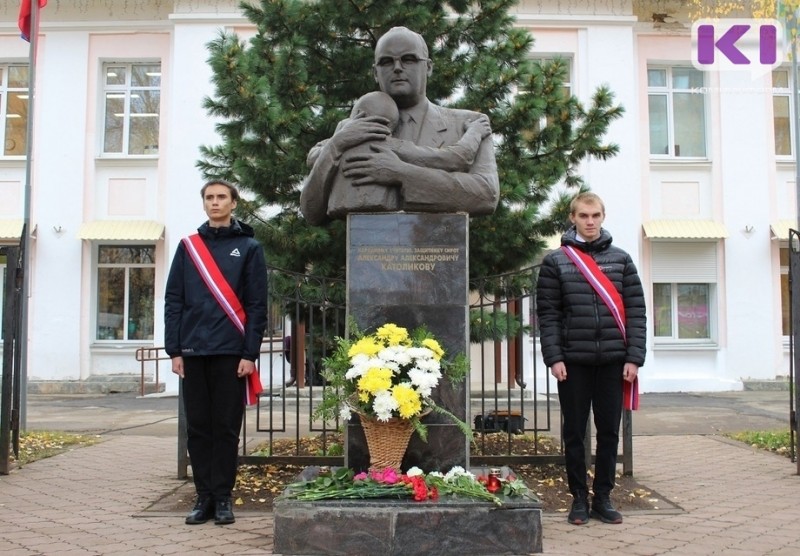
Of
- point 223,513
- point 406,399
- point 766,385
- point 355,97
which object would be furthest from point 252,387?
point 766,385

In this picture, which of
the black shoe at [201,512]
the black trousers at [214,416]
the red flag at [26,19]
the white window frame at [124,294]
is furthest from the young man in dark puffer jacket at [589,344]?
the white window frame at [124,294]

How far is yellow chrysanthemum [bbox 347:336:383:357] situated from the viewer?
4162mm

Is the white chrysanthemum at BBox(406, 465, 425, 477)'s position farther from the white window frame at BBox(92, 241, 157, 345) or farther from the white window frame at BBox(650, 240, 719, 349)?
the white window frame at BBox(92, 241, 157, 345)

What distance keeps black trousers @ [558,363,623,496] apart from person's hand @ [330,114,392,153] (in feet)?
5.70

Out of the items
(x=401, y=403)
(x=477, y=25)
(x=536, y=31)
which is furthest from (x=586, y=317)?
(x=536, y=31)

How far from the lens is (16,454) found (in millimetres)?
6762

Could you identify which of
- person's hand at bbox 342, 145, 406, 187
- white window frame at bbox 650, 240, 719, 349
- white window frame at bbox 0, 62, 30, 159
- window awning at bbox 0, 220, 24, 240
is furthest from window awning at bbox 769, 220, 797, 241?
white window frame at bbox 0, 62, 30, 159

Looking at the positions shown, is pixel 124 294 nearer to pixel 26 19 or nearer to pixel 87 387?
pixel 87 387

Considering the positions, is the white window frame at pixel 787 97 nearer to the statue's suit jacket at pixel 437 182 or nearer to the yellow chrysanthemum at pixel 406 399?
the statue's suit jacket at pixel 437 182

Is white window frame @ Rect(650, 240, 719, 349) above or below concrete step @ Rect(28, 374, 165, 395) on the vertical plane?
above

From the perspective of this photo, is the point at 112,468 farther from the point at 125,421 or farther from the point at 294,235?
the point at 125,421

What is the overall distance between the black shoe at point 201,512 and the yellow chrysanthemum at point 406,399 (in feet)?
4.53

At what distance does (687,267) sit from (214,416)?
12912 mm

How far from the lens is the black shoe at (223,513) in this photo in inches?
175
